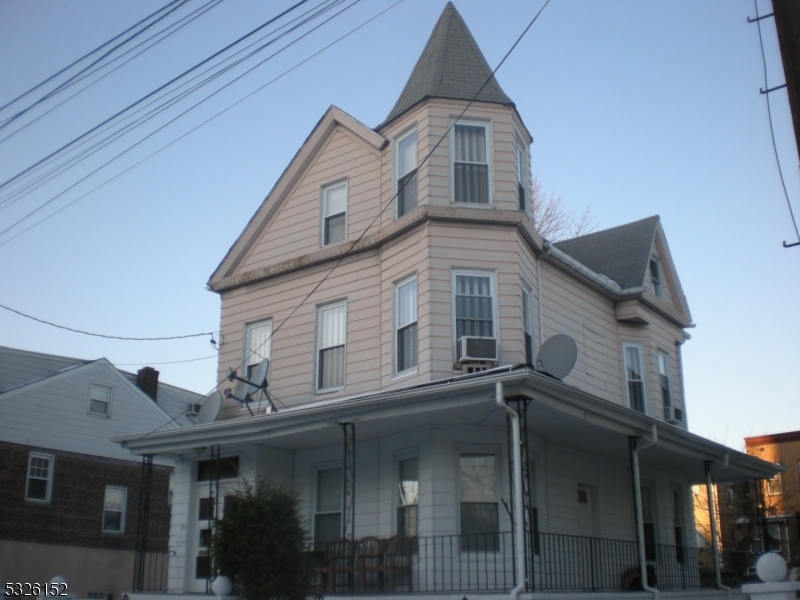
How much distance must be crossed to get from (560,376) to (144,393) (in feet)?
63.4

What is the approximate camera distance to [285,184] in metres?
18.4

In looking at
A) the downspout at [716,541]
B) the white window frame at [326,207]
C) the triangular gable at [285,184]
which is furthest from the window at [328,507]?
the downspout at [716,541]

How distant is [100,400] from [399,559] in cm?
1774

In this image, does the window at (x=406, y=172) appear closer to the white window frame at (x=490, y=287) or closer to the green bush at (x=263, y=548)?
the white window frame at (x=490, y=287)

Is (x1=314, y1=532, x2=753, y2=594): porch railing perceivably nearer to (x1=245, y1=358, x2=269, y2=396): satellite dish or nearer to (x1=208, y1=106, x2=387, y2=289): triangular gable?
(x1=245, y1=358, x2=269, y2=396): satellite dish

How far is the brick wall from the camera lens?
24516 millimetres

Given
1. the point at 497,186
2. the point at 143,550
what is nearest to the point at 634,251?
the point at 497,186

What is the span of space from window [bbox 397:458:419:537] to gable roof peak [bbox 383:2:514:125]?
6.54 m

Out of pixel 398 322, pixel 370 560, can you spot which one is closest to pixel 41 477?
pixel 398 322

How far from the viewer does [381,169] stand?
55.5 ft

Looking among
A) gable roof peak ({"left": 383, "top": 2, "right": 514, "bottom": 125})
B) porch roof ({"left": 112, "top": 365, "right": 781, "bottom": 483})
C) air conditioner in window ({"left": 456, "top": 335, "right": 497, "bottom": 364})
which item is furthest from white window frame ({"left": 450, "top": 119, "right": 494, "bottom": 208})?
porch roof ({"left": 112, "top": 365, "right": 781, "bottom": 483})

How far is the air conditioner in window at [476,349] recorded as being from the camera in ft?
46.4

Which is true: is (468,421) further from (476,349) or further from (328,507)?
(328,507)

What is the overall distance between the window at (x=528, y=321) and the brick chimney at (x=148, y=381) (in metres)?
18.4
